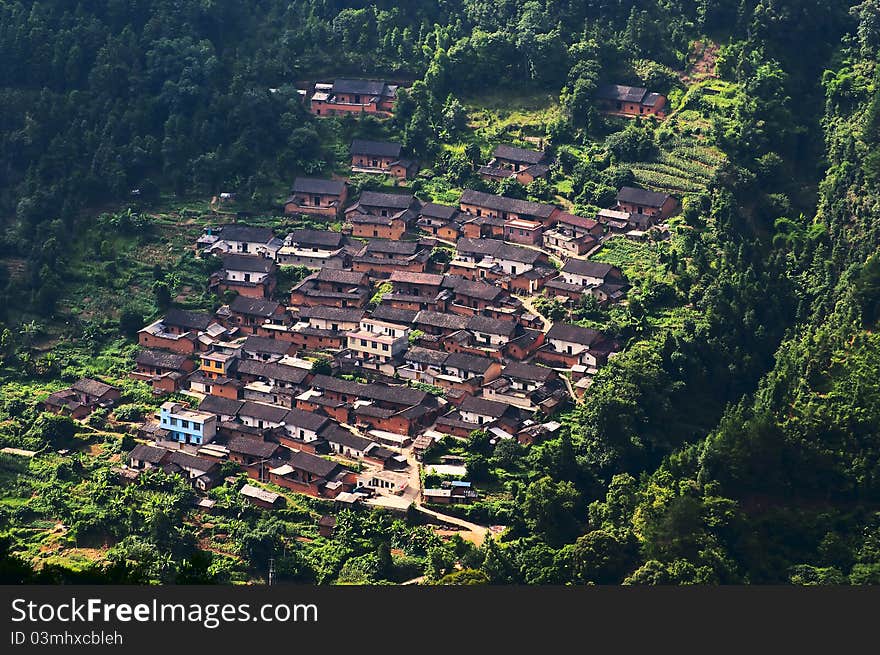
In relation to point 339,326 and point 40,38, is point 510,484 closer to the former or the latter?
point 339,326

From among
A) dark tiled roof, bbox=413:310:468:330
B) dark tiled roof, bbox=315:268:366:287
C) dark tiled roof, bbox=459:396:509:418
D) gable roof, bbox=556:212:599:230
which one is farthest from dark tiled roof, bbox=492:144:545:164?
dark tiled roof, bbox=459:396:509:418

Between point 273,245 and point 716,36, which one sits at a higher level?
point 716,36

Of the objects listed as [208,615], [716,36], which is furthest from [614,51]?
[208,615]

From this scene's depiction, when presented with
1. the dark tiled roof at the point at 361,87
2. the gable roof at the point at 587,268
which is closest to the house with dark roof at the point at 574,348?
the gable roof at the point at 587,268

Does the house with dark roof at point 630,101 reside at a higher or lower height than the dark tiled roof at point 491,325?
higher

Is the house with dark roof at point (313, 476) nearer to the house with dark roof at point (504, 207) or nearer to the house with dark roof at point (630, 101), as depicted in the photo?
the house with dark roof at point (504, 207)

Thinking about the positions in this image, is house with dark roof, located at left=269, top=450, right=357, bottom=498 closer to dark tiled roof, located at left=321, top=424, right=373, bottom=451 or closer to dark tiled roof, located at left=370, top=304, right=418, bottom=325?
dark tiled roof, located at left=321, top=424, right=373, bottom=451
